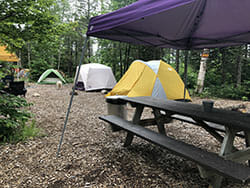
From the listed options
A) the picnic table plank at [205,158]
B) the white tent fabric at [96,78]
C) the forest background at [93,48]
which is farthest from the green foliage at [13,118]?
the white tent fabric at [96,78]

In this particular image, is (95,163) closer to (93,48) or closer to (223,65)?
(223,65)

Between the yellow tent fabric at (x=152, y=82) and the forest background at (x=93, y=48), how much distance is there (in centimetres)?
209

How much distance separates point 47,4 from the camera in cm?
301

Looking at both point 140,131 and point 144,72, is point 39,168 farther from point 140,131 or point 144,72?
point 144,72

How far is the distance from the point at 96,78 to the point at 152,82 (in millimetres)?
4516

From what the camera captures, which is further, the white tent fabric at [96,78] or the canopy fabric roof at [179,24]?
the white tent fabric at [96,78]

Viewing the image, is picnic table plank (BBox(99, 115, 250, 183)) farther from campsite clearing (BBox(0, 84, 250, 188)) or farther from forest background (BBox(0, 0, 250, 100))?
forest background (BBox(0, 0, 250, 100))

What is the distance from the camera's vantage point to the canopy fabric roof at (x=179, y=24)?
82.5 inches

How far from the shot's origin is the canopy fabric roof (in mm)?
2096

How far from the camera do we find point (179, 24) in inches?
126

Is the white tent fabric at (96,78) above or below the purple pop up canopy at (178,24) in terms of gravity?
below

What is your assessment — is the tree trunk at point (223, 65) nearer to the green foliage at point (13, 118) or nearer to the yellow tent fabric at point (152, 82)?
the yellow tent fabric at point (152, 82)

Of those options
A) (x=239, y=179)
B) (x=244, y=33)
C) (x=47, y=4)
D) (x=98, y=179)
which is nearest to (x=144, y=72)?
(x=244, y=33)

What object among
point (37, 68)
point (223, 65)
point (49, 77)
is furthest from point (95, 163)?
point (37, 68)
